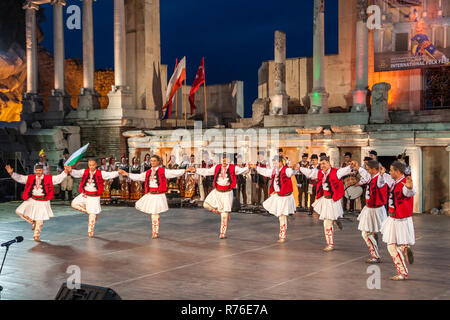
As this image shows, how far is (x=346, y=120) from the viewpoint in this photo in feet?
66.4

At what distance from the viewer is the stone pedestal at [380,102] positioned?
18.9 metres

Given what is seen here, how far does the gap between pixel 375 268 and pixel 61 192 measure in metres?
15.4

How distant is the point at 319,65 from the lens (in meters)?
21.7

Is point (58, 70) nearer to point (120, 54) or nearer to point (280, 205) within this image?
point (120, 54)

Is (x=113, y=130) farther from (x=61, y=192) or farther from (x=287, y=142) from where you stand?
(x=287, y=142)

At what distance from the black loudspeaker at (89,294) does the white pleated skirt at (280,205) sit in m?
6.45

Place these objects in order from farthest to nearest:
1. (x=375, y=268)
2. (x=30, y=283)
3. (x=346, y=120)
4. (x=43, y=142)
→ (x=43, y=142) → (x=346, y=120) → (x=375, y=268) → (x=30, y=283)

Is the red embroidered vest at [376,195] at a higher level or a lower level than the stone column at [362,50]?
lower

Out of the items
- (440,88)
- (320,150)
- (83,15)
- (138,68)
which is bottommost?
(320,150)

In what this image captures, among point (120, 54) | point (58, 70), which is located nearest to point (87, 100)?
point (120, 54)

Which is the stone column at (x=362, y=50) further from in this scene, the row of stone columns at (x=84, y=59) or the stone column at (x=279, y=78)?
the row of stone columns at (x=84, y=59)

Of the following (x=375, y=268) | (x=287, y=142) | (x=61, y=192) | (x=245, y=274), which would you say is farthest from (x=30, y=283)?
(x=61, y=192)

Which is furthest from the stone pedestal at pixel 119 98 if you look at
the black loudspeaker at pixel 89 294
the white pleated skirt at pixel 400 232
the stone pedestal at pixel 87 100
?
the black loudspeaker at pixel 89 294

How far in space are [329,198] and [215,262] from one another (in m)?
2.55
